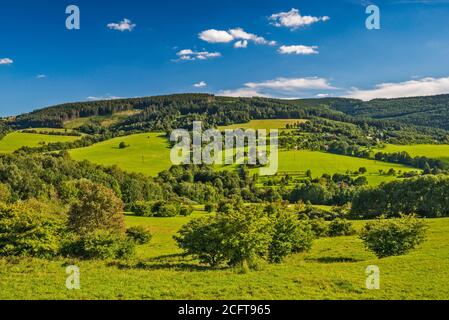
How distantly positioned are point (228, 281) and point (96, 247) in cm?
1569

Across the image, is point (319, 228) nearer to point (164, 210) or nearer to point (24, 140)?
point (164, 210)

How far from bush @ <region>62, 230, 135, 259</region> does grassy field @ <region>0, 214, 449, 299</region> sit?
3532 mm

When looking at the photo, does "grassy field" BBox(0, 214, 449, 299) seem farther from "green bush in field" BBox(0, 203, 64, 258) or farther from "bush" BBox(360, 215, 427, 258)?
"green bush in field" BBox(0, 203, 64, 258)

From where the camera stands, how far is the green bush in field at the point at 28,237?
3347cm

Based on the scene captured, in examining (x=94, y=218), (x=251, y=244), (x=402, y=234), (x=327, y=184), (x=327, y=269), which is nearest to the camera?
(x=327, y=269)

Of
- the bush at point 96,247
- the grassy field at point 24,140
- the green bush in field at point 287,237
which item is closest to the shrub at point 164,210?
the green bush in field at point 287,237

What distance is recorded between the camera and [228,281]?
22734 millimetres

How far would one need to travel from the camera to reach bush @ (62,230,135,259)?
3353 cm

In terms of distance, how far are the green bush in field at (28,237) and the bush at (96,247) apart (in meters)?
1.39

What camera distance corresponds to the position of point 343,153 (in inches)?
6767

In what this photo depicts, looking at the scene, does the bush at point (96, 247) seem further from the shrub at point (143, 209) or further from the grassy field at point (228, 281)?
→ the shrub at point (143, 209)
